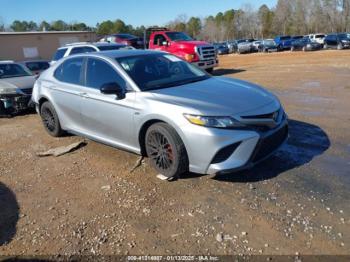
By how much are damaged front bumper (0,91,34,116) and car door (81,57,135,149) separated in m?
4.48

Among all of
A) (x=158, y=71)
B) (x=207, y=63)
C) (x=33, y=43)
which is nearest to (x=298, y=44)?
(x=207, y=63)

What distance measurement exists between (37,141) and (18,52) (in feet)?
110

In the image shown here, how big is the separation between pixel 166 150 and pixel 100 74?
1.75 m

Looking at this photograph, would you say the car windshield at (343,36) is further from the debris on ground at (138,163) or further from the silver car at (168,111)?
the debris on ground at (138,163)

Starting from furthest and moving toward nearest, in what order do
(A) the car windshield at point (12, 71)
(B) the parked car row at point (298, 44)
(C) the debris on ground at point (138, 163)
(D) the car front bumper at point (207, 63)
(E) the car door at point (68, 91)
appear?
1. (B) the parked car row at point (298, 44)
2. (D) the car front bumper at point (207, 63)
3. (A) the car windshield at point (12, 71)
4. (E) the car door at point (68, 91)
5. (C) the debris on ground at point (138, 163)

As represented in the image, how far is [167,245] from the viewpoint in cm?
332

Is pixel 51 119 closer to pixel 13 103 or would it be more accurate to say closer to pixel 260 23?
pixel 13 103

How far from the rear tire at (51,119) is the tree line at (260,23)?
163ft

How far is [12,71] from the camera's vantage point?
10758mm

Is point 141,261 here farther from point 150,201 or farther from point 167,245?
point 150,201

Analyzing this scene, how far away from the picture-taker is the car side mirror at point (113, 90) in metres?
4.74

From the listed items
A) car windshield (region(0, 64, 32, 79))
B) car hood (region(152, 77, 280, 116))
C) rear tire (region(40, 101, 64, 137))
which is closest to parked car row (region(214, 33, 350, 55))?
car windshield (region(0, 64, 32, 79))

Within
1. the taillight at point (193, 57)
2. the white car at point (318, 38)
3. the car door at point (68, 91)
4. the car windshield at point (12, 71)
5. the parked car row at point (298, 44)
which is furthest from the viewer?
the white car at point (318, 38)

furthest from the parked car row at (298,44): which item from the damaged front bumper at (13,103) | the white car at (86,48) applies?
the damaged front bumper at (13,103)
